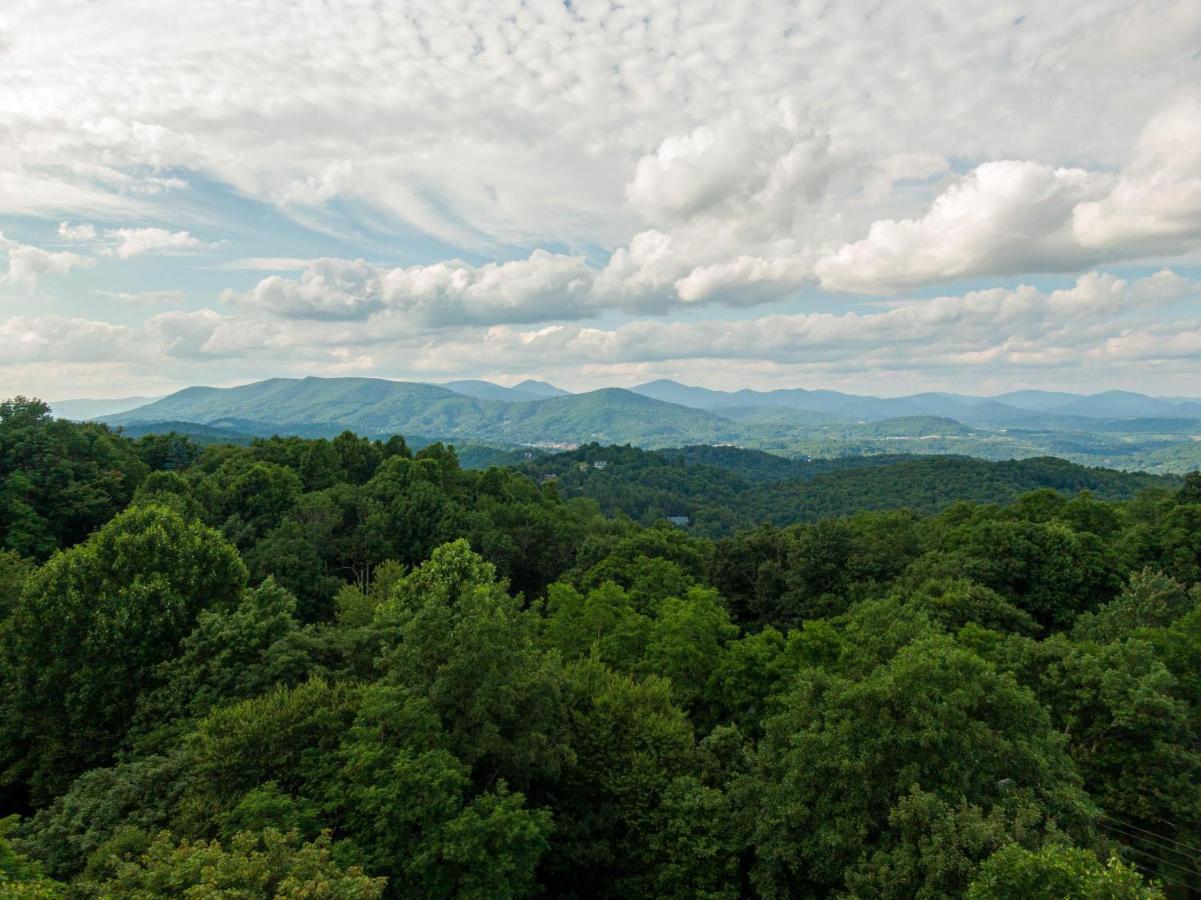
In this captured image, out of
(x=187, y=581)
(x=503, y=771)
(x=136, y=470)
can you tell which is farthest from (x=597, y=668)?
(x=136, y=470)

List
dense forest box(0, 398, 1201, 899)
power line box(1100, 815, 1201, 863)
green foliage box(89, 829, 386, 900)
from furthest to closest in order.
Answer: power line box(1100, 815, 1201, 863)
dense forest box(0, 398, 1201, 899)
green foliage box(89, 829, 386, 900)

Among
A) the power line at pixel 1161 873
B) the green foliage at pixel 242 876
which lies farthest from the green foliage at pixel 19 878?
the power line at pixel 1161 873

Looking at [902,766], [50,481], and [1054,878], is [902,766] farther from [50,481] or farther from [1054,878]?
[50,481]

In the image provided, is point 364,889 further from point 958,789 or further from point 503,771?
point 958,789

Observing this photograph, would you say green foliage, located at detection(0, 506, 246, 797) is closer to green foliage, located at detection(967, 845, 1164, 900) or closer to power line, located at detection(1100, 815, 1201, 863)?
green foliage, located at detection(967, 845, 1164, 900)

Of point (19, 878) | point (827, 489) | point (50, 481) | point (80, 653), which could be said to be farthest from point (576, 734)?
point (827, 489)

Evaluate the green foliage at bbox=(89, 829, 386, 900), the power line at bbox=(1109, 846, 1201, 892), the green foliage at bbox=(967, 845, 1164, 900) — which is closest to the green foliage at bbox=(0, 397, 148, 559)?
the green foliage at bbox=(89, 829, 386, 900)

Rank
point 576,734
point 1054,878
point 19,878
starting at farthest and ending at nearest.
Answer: point 576,734 < point 19,878 < point 1054,878

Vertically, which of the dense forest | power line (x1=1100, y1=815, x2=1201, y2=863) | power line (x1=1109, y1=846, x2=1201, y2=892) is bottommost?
power line (x1=1109, y1=846, x2=1201, y2=892)
